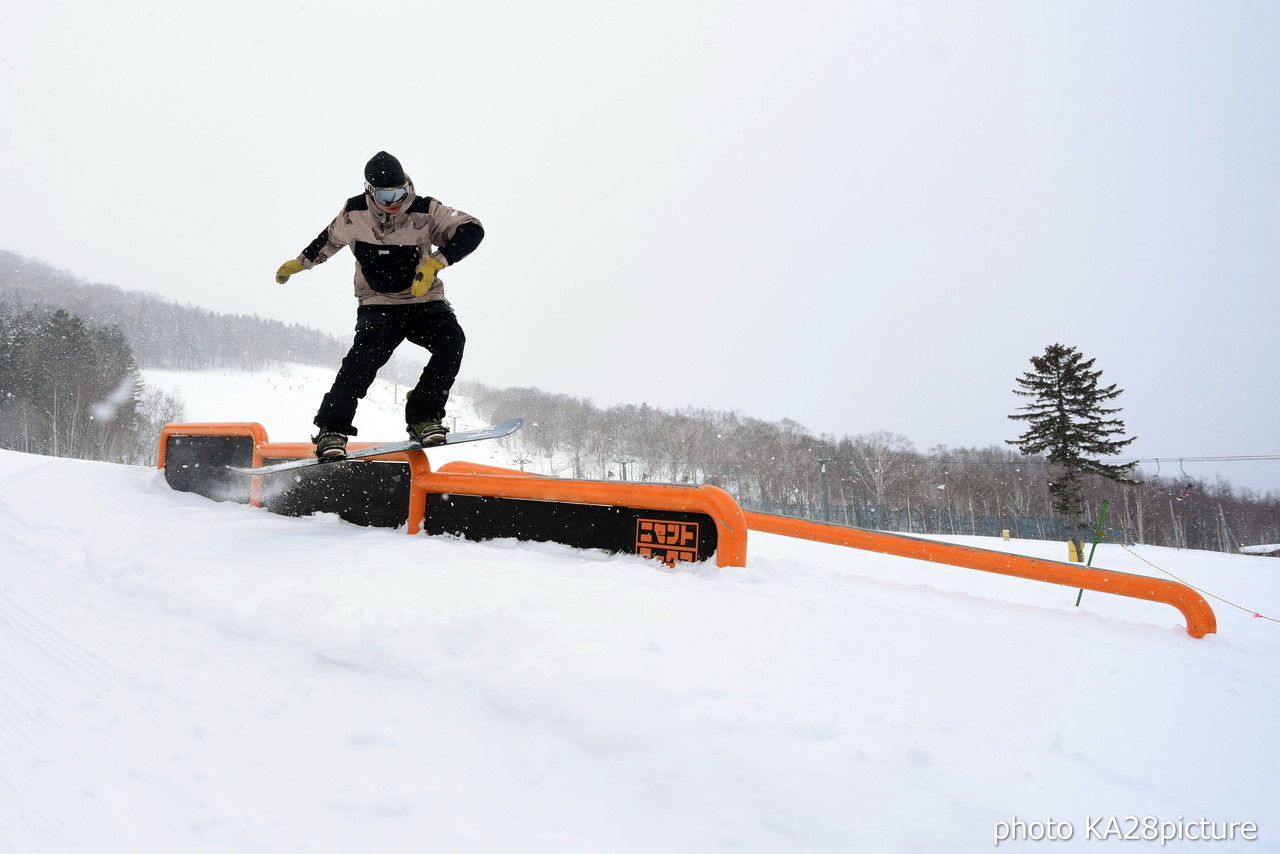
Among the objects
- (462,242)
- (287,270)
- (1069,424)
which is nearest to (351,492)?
(287,270)

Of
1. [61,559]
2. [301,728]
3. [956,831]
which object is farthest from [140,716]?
[61,559]

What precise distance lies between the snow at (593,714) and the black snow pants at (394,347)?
1.28 m

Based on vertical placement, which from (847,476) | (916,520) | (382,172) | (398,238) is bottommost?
(916,520)

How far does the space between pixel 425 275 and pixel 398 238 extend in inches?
17.3

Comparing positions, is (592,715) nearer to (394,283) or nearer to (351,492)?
(394,283)

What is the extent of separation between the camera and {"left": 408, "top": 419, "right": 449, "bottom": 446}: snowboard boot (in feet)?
12.3

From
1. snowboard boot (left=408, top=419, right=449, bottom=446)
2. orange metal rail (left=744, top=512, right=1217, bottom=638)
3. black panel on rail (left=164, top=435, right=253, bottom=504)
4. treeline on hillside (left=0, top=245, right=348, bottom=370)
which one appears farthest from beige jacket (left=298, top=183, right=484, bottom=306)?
treeline on hillside (left=0, top=245, right=348, bottom=370)

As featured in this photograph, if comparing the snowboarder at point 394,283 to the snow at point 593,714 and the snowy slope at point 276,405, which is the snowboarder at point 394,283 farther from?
→ the snowy slope at point 276,405

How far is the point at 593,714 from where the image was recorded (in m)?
1.54

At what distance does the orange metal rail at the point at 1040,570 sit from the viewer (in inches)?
103

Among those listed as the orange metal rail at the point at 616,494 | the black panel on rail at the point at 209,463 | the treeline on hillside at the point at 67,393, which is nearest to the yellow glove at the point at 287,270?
the orange metal rail at the point at 616,494

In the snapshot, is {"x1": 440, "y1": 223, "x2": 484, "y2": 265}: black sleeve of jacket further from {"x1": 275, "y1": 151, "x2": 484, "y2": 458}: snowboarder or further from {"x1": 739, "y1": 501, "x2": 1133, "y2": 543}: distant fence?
{"x1": 739, "y1": 501, "x2": 1133, "y2": 543}: distant fence

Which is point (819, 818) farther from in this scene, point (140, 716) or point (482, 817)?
point (140, 716)

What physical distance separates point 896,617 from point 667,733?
127 centimetres
